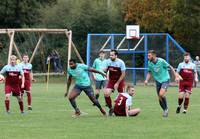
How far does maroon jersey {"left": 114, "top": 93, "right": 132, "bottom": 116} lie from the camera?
2092 centimetres

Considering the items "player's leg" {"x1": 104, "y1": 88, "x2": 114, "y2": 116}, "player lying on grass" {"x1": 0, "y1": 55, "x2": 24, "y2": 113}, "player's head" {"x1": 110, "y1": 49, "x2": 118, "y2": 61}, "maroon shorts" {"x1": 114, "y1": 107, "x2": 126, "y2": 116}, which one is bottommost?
"maroon shorts" {"x1": 114, "y1": 107, "x2": 126, "y2": 116}

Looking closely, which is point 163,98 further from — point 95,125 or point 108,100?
point 95,125

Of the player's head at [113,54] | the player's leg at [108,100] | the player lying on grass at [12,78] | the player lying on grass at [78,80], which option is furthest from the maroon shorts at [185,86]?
the player lying on grass at [12,78]

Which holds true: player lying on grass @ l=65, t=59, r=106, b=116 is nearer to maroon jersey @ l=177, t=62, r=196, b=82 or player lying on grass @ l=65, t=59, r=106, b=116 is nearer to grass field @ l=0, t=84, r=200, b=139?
grass field @ l=0, t=84, r=200, b=139

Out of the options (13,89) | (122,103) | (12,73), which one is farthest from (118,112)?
(12,73)

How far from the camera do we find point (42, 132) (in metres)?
16.3

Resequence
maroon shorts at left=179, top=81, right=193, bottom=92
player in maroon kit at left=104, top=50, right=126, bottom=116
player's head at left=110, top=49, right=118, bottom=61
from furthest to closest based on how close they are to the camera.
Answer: maroon shorts at left=179, top=81, right=193, bottom=92 → player in maroon kit at left=104, top=50, right=126, bottom=116 → player's head at left=110, top=49, right=118, bottom=61

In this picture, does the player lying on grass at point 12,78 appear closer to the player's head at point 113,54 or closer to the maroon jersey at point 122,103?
the player's head at point 113,54

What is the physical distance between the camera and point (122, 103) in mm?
21000

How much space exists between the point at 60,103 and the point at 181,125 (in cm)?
1092

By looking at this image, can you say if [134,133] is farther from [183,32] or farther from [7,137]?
[183,32]

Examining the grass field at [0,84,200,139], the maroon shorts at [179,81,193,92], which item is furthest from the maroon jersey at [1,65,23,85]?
the maroon shorts at [179,81,193,92]

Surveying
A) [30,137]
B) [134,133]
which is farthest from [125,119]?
[30,137]

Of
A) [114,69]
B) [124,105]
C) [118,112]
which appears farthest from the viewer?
[114,69]
